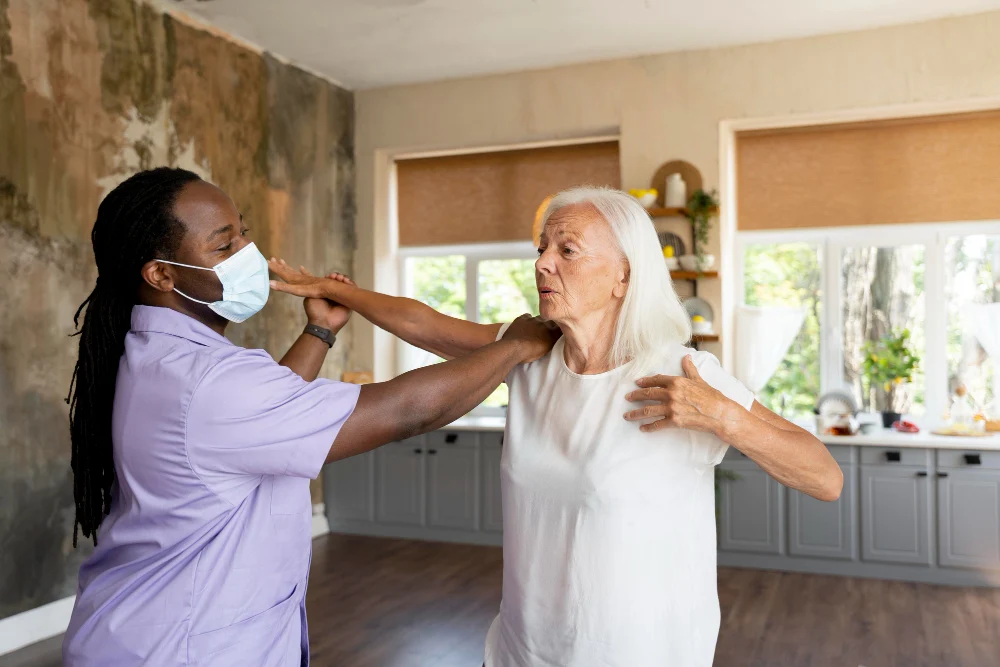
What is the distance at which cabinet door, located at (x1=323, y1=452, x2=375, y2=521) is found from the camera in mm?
5879

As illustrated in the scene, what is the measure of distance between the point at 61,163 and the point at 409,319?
9.73 ft

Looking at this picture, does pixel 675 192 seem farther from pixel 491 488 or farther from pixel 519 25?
pixel 491 488

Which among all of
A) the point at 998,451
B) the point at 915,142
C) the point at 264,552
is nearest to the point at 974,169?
the point at 915,142

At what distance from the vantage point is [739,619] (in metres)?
4.02

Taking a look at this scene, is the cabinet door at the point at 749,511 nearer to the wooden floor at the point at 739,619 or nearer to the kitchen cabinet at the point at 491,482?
the wooden floor at the point at 739,619

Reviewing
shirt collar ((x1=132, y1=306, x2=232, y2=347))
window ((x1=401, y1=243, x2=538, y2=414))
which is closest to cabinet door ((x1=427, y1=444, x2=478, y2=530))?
window ((x1=401, y1=243, x2=538, y2=414))

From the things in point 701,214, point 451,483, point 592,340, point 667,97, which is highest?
point 667,97

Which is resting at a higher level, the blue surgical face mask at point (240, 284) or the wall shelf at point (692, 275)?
the wall shelf at point (692, 275)

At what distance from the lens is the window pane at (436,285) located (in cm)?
646

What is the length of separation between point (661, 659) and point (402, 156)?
548 cm

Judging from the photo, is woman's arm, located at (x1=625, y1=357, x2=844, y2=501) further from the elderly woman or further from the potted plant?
the potted plant

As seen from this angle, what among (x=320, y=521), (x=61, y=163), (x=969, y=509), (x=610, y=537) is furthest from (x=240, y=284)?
(x=320, y=521)

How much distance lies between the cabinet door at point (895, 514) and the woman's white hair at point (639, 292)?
3.62 meters

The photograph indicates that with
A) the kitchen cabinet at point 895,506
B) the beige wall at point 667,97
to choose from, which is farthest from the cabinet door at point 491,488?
the kitchen cabinet at point 895,506
